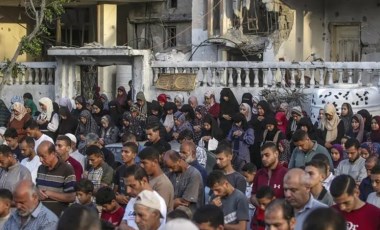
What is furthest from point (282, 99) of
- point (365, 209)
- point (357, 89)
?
point (365, 209)

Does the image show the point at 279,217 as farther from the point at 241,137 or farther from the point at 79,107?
the point at 79,107

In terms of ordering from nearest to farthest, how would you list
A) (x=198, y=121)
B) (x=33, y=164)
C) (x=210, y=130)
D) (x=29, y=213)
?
(x=29, y=213) → (x=33, y=164) → (x=210, y=130) → (x=198, y=121)

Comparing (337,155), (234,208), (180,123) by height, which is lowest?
(234,208)

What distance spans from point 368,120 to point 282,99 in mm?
3309

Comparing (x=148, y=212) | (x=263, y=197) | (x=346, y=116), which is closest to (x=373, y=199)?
(x=263, y=197)

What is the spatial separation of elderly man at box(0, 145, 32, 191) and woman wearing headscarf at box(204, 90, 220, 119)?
726cm

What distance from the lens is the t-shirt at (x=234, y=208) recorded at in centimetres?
838

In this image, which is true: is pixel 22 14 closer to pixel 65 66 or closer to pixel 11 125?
pixel 65 66

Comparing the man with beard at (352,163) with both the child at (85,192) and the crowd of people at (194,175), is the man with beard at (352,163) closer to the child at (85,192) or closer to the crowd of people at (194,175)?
the crowd of people at (194,175)

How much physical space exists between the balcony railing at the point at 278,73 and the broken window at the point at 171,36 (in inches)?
219

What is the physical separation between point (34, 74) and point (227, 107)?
5.57 metres

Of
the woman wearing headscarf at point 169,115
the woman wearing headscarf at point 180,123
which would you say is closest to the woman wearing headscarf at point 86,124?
the woman wearing headscarf at point 169,115

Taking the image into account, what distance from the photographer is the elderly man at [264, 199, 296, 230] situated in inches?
257

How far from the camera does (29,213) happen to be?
7531mm
